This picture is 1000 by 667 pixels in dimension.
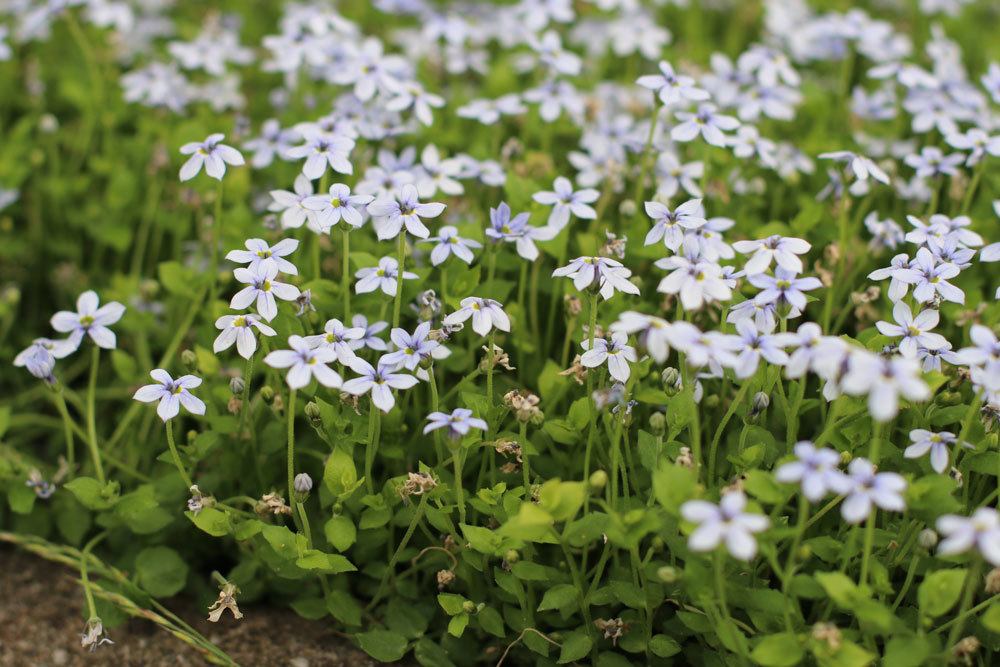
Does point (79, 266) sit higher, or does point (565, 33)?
point (565, 33)

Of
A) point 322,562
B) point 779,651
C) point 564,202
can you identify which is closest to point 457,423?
point 322,562

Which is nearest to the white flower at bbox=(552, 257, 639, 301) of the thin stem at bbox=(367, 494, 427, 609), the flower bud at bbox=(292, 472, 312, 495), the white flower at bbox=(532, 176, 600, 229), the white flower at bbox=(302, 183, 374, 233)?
the white flower at bbox=(532, 176, 600, 229)

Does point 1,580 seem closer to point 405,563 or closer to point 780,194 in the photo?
point 405,563

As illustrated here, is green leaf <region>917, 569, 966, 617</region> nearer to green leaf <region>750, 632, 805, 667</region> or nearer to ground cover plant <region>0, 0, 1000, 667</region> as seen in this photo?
ground cover plant <region>0, 0, 1000, 667</region>

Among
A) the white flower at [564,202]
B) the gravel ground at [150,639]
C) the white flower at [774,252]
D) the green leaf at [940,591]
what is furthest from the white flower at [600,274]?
the gravel ground at [150,639]

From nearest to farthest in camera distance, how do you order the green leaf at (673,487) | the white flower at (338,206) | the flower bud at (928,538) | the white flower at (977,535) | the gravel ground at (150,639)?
the white flower at (977,535)
the green leaf at (673,487)
the flower bud at (928,538)
the white flower at (338,206)
the gravel ground at (150,639)

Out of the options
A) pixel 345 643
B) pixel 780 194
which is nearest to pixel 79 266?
pixel 345 643

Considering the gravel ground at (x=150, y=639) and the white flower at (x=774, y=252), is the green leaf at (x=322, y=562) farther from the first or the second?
the white flower at (x=774, y=252)
